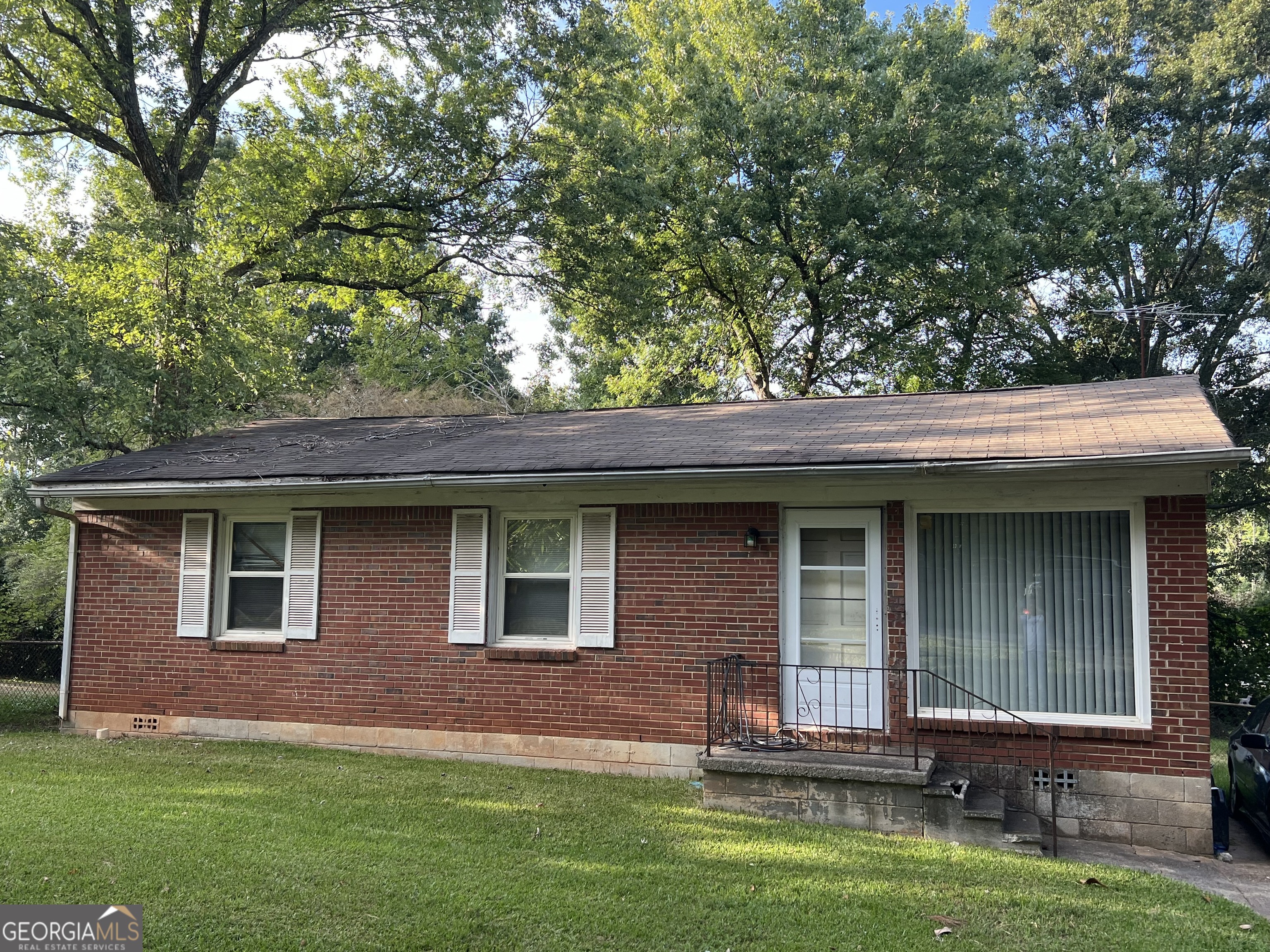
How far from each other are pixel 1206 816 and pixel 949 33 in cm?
1810

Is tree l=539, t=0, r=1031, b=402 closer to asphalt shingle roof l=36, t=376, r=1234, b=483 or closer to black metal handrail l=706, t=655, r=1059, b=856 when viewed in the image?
asphalt shingle roof l=36, t=376, r=1234, b=483

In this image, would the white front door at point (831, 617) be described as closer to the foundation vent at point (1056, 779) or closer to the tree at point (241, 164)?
the foundation vent at point (1056, 779)

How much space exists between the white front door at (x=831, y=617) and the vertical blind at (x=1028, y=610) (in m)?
0.41

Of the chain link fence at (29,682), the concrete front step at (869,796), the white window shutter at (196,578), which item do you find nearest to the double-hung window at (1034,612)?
the concrete front step at (869,796)

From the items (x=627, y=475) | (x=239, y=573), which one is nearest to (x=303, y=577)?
(x=239, y=573)

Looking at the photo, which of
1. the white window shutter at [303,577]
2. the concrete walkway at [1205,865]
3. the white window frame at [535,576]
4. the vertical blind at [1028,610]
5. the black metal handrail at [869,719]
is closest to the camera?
the concrete walkway at [1205,865]

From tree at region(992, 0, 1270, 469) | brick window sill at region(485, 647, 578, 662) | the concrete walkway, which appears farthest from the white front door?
tree at region(992, 0, 1270, 469)

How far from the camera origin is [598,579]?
8.88m

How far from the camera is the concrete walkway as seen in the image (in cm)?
592

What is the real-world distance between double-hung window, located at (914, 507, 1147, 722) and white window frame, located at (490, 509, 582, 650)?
3.17 m

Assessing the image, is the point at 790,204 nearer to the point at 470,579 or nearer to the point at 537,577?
the point at 537,577

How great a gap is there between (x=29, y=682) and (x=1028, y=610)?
40.9ft

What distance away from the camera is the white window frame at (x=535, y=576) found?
905 cm

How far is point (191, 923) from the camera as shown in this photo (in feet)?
15.0
